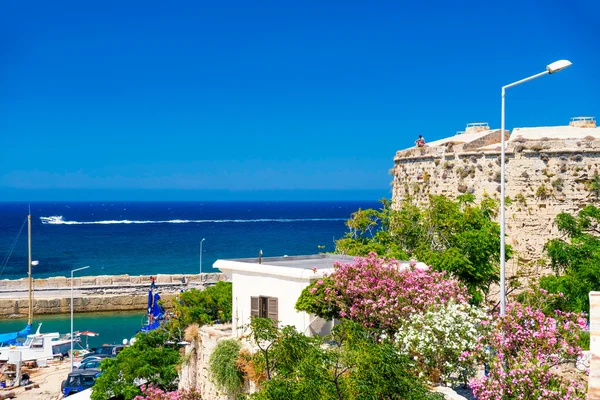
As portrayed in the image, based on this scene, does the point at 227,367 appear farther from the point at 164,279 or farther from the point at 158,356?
the point at 164,279

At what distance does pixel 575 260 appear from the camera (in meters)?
19.1

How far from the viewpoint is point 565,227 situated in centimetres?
2125

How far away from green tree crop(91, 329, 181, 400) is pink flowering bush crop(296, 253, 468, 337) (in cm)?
652

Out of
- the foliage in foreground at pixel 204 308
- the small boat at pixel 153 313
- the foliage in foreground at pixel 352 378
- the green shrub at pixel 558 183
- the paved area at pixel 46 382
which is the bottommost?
the paved area at pixel 46 382

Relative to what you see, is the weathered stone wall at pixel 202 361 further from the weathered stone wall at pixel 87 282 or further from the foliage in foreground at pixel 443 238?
the weathered stone wall at pixel 87 282

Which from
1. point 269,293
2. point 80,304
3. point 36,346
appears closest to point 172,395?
point 269,293

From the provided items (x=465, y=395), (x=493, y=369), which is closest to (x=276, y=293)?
(x=465, y=395)

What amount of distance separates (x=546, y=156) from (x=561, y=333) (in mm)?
12187

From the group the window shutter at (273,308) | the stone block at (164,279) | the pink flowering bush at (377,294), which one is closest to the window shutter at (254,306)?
the window shutter at (273,308)

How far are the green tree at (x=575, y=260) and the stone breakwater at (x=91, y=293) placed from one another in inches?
1203

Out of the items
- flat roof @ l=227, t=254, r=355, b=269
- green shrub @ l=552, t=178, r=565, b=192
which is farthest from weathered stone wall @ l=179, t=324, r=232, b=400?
green shrub @ l=552, t=178, r=565, b=192

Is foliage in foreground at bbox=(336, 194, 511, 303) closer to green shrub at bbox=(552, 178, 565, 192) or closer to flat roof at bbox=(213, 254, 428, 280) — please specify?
flat roof at bbox=(213, 254, 428, 280)

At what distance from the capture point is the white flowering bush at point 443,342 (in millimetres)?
→ 12086

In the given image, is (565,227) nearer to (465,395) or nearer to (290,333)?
(465,395)
